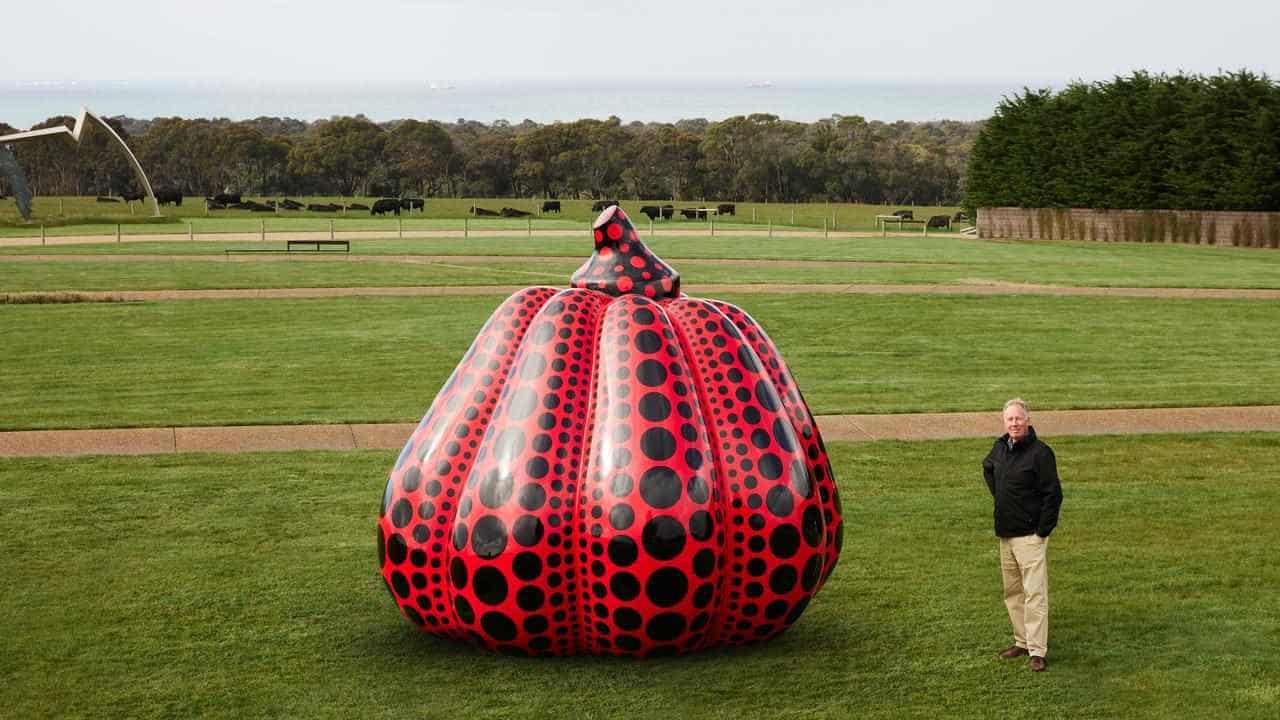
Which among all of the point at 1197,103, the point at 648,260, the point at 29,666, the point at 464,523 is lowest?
the point at 29,666

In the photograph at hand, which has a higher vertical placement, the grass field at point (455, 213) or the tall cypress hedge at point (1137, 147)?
the tall cypress hedge at point (1137, 147)

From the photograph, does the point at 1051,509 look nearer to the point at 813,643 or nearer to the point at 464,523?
the point at 813,643

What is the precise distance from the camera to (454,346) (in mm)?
24625

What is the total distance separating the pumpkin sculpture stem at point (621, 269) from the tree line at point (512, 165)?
12525 centimetres

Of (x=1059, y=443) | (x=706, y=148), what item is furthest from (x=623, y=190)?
(x=1059, y=443)

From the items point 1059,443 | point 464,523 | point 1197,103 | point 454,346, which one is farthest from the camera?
point 1197,103

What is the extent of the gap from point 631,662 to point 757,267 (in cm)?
3352

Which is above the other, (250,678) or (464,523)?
(464,523)

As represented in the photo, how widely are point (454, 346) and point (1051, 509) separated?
1616cm

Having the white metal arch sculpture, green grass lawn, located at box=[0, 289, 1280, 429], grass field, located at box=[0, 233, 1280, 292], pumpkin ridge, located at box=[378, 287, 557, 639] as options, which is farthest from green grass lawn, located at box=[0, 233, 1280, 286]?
the white metal arch sculpture

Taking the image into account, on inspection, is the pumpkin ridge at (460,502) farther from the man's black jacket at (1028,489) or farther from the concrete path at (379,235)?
the concrete path at (379,235)

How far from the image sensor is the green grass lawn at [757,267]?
36.7m

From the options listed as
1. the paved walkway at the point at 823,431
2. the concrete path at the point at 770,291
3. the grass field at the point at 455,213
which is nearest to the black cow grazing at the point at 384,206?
the grass field at the point at 455,213

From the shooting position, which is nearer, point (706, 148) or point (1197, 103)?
point (1197, 103)
